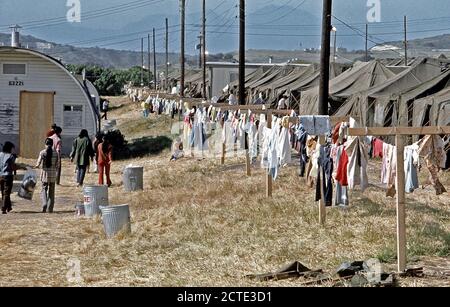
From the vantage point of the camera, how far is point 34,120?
3247 cm

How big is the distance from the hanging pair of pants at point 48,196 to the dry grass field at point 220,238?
0.23 meters

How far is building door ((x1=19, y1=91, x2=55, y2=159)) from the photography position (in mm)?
32281

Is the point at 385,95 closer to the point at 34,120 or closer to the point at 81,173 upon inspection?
the point at 81,173

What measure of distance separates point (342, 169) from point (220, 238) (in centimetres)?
207

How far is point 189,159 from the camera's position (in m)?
28.0

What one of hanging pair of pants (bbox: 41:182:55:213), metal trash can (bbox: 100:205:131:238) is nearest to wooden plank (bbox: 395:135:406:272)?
metal trash can (bbox: 100:205:131:238)

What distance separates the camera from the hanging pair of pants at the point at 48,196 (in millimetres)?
18484

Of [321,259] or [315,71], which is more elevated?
[315,71]

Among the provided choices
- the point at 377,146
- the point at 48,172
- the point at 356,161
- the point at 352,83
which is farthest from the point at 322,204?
the point at 352,83

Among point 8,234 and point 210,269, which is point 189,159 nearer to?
point 8,234

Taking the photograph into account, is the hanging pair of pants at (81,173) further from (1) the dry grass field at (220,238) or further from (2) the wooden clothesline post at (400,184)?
(2) the wooden clothesline post at (400,184)

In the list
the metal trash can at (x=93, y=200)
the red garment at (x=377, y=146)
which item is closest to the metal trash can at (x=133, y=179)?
the metal trash can at (x=93, y=200)
